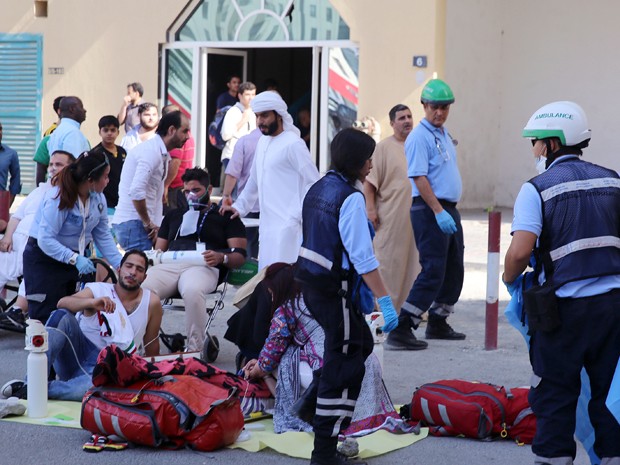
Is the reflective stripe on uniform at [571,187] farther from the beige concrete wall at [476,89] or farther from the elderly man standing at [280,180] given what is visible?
the beige concrete wall at [476,89]

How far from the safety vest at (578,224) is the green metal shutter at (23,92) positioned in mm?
15834

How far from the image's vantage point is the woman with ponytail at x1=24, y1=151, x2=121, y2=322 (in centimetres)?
755

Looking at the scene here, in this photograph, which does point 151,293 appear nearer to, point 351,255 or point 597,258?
point 351,255

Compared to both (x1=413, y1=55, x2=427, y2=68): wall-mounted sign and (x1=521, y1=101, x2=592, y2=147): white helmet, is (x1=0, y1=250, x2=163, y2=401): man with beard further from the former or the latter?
(x1=413, y1=55, x2=427, y2=68): wall-mounted sign

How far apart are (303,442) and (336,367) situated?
0.87 m

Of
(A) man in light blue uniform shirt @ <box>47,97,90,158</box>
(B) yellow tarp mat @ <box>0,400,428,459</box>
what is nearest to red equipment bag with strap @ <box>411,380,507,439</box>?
(B) yellow tarp mat @ <box>0,400,428,459</box>

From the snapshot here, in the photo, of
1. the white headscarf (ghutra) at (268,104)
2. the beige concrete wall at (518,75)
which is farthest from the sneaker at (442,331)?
the beige concrete wall at (518,75)

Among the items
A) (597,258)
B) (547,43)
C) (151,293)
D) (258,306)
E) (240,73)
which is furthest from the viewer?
(240,73)

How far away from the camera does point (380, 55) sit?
16.5 m

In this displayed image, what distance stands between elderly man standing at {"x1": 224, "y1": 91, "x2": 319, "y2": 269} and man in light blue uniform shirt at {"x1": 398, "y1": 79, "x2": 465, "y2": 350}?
2.92 feet

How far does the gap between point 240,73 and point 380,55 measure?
3.42 m

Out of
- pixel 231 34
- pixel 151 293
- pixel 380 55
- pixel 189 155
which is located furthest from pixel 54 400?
pixel 231 34

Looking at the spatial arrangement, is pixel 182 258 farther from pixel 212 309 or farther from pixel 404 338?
pixel 404 338

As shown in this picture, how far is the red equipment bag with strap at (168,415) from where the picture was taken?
6070mm
